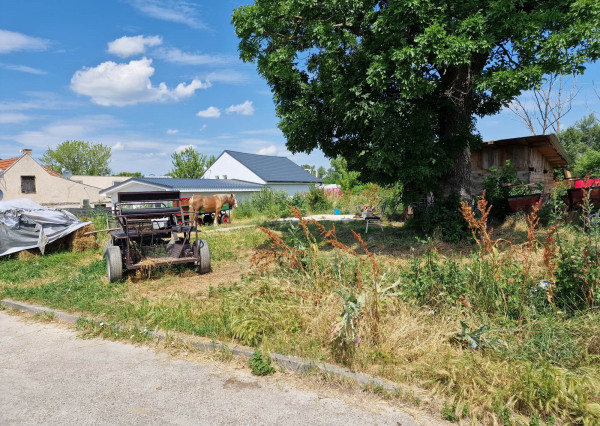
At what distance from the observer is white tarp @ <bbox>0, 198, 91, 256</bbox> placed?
990 cm

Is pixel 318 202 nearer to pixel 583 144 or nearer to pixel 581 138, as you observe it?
pixel 583 144

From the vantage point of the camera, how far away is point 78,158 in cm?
6344

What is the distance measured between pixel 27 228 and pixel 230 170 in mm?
28640

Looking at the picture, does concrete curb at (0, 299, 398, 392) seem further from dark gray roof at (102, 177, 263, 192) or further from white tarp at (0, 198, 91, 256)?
dark gray roof at (102, 177, 263, 192)

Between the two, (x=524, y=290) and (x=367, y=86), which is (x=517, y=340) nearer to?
(x=524, y=290)

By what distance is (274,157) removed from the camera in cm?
4375

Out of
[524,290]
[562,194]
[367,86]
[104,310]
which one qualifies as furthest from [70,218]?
[562,194]

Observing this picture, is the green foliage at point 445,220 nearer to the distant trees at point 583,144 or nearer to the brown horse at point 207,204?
the brown horse at point 207,204

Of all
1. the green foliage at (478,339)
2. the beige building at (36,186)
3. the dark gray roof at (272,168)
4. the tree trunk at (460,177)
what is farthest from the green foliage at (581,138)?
the beige building at (36,186)

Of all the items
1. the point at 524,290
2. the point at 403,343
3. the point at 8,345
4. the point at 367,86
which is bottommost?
the point at 8,345

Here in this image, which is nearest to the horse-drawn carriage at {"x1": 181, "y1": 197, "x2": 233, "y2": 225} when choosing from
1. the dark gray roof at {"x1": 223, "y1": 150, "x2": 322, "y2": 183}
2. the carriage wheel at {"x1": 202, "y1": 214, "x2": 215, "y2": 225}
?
the carriage wheel at {"x1": 202, "y1": 214, "x2": 215, "y2": 225}

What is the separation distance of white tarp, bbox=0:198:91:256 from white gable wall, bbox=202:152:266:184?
82.1ft

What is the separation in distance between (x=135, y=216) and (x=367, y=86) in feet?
18.6

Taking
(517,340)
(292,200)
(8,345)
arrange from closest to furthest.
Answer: (517,340) < (8,345) < (292,200)
